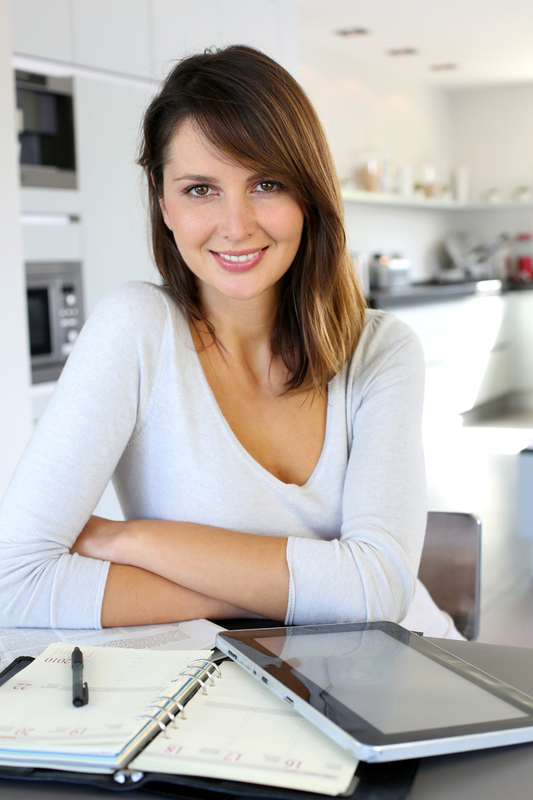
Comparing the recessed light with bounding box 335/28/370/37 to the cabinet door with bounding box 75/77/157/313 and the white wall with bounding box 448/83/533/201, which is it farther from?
the white wall with bounding box 448/83/533/201

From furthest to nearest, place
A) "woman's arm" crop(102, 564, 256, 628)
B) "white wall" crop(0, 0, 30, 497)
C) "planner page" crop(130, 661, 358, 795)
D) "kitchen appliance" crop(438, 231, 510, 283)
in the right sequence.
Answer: "kitchen appliance" crop(438, 231, 510, 283) → "white wall" crop(0, 0, 30, 497) → "woman's arm" crop(102, 564, 256, 628) → "planner page" crop(130, 661, 358, 795)

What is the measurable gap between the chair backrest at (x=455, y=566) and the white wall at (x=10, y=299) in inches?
52.2

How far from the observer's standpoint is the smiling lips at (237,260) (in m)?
1.23

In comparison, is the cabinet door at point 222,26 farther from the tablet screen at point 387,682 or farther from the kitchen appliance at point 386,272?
the tablet screen at point 387,682

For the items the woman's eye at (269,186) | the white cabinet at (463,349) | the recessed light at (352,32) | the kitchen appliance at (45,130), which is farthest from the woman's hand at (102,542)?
the recessed light at (352,32)

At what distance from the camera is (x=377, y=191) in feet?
19.8

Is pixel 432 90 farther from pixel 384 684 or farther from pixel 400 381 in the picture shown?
pixel 384 684

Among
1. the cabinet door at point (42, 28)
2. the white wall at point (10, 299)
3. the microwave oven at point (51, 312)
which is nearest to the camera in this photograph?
the white wall at point (10, 299)

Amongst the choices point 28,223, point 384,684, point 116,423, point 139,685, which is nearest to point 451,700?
point 384,684

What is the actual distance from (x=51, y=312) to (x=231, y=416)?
5.54 feet

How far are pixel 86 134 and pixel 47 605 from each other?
221 cm

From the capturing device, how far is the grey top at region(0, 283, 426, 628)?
105 centimetres

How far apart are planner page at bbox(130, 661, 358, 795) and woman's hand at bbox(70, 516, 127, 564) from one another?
1.37ft

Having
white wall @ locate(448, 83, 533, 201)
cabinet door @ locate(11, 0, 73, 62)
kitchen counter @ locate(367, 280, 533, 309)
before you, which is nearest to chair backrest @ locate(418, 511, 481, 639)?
cabinet door @ locate(11, 0, 73, 62)
